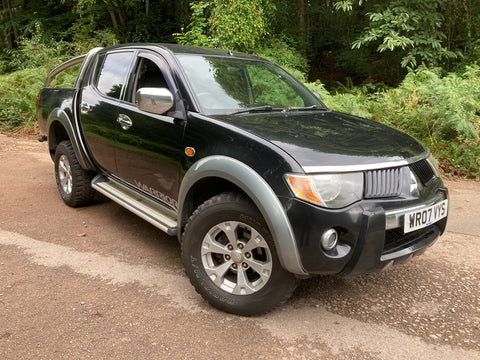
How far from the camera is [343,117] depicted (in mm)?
3555

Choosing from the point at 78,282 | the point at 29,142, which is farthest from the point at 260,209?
the point at 29,142

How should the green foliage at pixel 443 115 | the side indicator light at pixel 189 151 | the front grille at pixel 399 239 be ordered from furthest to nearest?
the green foliage at pixel 443 115 → the side indicator light at pixel 189 151 → the front grille at pixel 399 239

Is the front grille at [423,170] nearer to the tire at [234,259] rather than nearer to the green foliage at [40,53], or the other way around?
the tire at [234,259]

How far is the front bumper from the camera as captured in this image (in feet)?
7.73

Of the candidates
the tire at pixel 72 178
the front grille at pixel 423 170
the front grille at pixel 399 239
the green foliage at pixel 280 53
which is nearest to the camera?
the front grille at pixel 399 239

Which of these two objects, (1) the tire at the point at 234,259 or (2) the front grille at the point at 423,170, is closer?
(1) the tire at the point at 234,259

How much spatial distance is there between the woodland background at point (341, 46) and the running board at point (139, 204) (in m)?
4.82

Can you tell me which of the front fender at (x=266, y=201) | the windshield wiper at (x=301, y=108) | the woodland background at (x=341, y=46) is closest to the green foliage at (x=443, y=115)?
the woodland background at (x=341, y=46)

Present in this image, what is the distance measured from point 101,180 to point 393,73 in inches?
387

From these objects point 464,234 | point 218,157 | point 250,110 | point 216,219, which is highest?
point 250,110

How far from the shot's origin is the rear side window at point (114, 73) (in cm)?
398

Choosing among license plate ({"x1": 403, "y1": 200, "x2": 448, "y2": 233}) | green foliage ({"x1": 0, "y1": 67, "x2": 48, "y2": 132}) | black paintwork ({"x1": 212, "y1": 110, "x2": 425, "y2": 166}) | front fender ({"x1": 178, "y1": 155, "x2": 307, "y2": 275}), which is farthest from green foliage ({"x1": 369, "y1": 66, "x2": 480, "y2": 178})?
green foliage ({"x1": 0, "y1": 67, "x2": 48, "y2": 132})

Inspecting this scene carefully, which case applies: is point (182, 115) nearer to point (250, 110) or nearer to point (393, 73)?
point (250, 110)

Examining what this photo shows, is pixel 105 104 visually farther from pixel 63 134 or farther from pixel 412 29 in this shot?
pixel 412 29
